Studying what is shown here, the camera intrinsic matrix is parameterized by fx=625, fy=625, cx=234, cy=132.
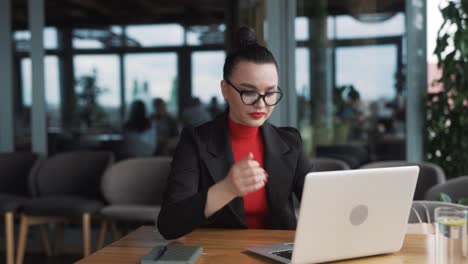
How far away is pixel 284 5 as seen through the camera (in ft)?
18.7

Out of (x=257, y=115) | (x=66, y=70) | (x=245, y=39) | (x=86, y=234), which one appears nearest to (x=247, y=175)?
(x=257, y=115)

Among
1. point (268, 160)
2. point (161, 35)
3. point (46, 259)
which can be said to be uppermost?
point (161, 35)

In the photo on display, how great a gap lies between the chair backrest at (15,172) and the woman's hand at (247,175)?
3990 mm

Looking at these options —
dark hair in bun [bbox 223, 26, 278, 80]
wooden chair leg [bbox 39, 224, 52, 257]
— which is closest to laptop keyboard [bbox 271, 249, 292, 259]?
dark hair in bun [bbox 223, 26, 278, 80]

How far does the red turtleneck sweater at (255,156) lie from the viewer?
243cm

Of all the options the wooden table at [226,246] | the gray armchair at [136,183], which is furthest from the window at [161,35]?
the wooden table at [226,246]

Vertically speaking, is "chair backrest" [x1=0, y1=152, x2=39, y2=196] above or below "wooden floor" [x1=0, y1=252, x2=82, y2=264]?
above

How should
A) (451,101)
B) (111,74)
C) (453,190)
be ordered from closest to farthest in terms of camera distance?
(453,190) < (451,101) < (111,74)

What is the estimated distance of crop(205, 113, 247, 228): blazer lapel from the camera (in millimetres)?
2352

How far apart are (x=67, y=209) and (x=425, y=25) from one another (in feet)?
10.8

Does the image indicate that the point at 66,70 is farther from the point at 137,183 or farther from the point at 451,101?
the point at 451,101

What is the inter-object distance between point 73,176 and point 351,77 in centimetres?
256

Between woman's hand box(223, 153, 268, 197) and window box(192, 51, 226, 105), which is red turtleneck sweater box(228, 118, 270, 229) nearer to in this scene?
woman's hand box(223, 153, 268, 197)

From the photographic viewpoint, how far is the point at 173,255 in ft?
6.11
